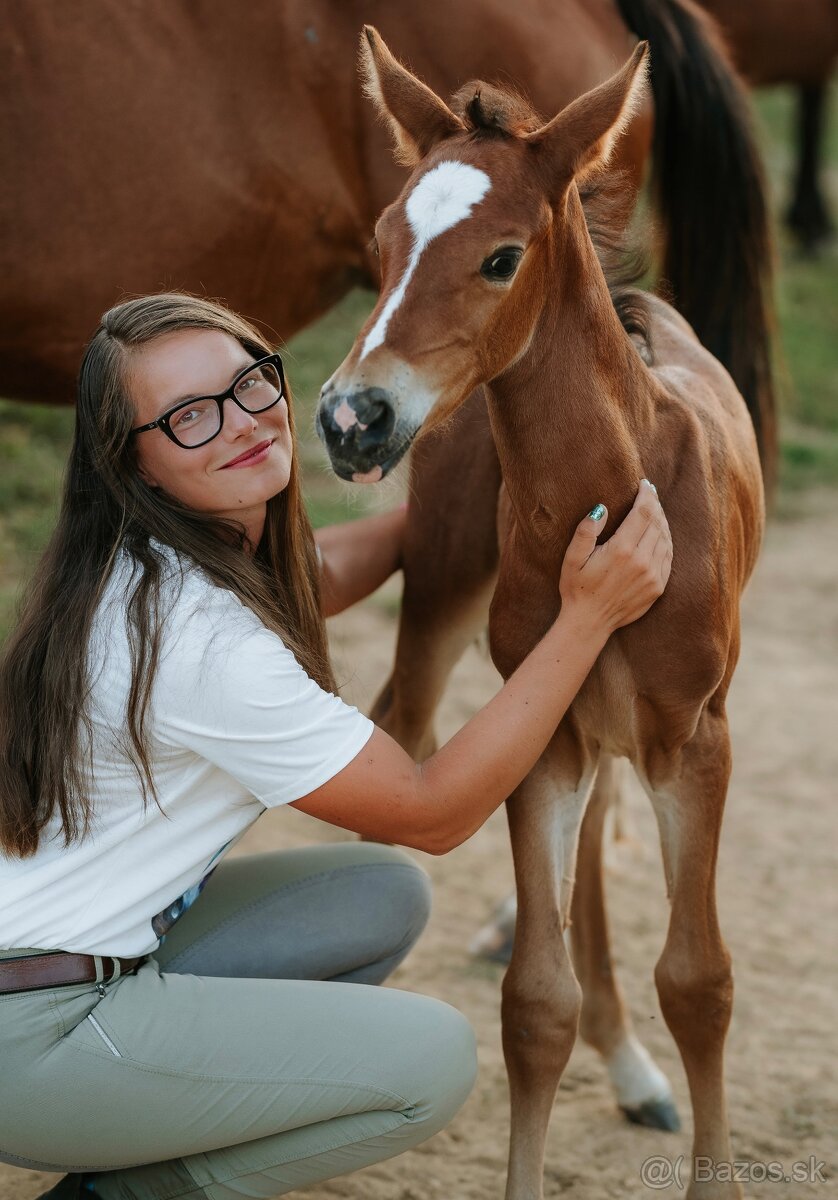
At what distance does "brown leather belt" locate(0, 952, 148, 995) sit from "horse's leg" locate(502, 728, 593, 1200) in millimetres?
758

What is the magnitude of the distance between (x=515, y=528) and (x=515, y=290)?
48 cm

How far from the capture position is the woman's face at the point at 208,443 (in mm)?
2098

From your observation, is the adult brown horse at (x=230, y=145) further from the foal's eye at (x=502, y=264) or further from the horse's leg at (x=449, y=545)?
the foal's eye at (x=502, y=264)

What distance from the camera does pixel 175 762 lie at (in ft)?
6.93

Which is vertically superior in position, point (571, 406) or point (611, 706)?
point (571, 406)

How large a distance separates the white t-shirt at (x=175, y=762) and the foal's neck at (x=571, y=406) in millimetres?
467

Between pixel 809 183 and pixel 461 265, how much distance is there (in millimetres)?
9025

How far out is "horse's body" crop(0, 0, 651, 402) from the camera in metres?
3.17

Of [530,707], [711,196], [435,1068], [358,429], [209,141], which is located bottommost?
[435,1068]

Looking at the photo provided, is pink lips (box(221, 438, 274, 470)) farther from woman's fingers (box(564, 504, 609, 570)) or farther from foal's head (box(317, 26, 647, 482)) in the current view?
woman's fingers (box(564, 504, 609, 570))

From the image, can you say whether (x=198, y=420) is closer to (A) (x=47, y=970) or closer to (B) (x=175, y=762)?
Answer: (B) (x=175, y=762)

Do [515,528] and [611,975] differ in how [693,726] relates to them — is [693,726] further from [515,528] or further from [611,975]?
[611,975]

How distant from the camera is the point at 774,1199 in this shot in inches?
103

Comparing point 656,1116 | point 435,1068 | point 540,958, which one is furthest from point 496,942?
point 435,1068
